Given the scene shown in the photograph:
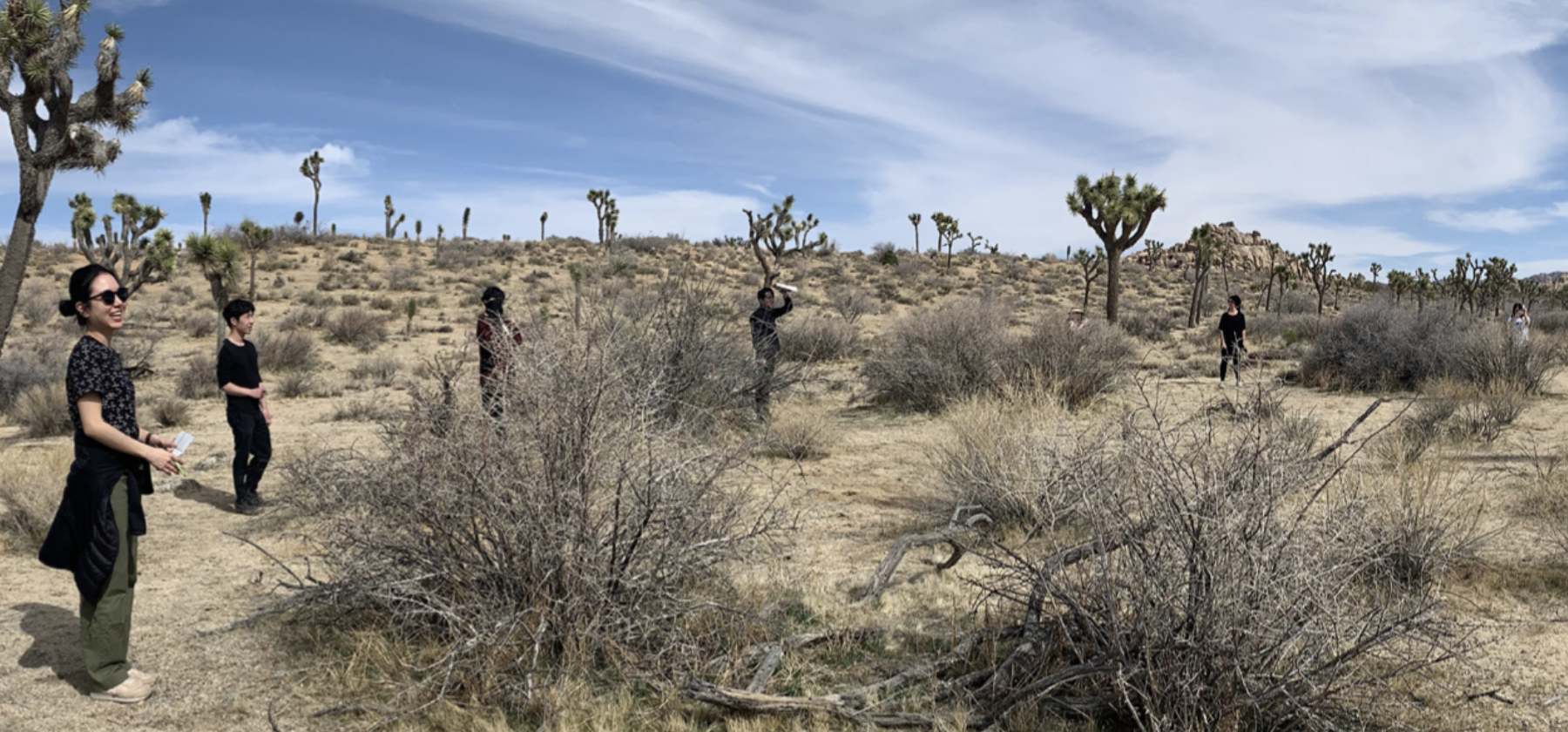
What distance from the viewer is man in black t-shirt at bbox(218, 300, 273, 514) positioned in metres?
7.08

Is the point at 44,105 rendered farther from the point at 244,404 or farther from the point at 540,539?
the point at 540,539

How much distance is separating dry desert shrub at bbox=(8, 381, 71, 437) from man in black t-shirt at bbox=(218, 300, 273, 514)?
5501 mm

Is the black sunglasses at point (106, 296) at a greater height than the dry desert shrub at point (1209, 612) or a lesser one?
greater

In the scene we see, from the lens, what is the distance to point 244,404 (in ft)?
23.9

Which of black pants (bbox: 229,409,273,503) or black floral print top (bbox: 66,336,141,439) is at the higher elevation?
black floral print top (bbox: 66,336,141,439)

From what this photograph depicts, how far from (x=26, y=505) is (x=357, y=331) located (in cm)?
1649

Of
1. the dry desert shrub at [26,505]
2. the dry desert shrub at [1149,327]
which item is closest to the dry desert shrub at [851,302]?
the dry desert shrub at [1149,327]

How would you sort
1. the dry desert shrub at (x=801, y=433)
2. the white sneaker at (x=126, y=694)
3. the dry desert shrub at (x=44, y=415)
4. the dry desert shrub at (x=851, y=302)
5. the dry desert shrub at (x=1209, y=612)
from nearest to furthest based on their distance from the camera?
the dry desert shrub at (x=1209, y=612)
the white sneaker at (x=126, y=694)
the dry desert shrub at (x=801, y=433)
the dry desert shrub at (x=44, y=415)
the dry desert shrub at (x=851, y=302)

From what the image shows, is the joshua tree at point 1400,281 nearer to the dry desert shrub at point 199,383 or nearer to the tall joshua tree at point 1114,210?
the tall joshua tree at point 1114,210

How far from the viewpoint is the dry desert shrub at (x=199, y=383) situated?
47.9 ft

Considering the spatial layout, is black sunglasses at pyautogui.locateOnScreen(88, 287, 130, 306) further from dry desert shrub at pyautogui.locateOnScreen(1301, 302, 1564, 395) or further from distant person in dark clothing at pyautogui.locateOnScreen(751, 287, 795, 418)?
dry desert shrub at pyautogui.locateOnScreen(1301, 302, 1564, 395)

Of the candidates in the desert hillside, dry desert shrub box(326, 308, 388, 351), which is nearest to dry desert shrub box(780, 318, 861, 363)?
the desert hillside

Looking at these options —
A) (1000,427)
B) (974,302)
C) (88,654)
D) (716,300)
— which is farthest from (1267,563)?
(974,302)

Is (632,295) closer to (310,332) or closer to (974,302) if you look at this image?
(974,302)
